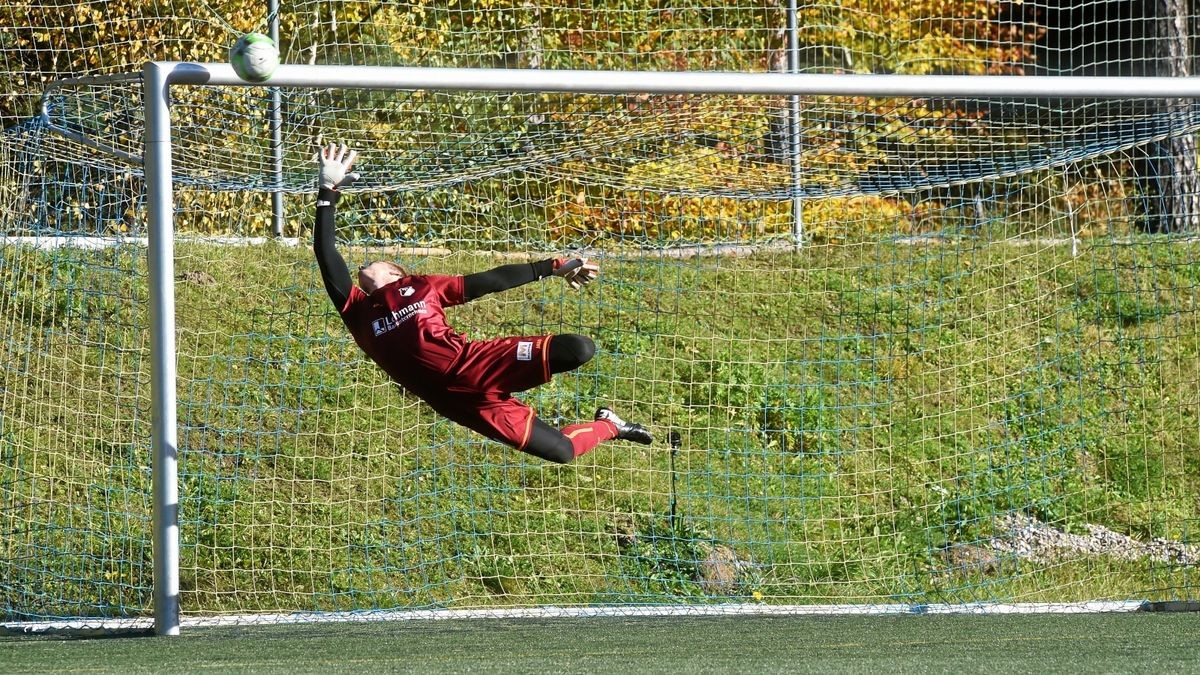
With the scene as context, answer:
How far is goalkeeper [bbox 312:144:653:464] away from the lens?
6066mm

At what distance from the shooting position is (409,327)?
20.0ft

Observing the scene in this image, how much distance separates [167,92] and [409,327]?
1.51m

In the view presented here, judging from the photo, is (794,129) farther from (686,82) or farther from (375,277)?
(375,277)

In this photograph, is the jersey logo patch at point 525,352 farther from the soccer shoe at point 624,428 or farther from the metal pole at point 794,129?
the metal pole at point 794,129

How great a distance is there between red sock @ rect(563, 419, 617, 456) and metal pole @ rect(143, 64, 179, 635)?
187cm

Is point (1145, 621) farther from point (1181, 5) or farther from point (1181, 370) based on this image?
point (1181, 5)

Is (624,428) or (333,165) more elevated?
(333,165)

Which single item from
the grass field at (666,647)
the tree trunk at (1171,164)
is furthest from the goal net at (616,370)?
the grass field at (666,647)

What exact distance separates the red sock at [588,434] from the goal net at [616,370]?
3.66ft

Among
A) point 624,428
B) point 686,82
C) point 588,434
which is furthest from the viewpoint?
point 624,428

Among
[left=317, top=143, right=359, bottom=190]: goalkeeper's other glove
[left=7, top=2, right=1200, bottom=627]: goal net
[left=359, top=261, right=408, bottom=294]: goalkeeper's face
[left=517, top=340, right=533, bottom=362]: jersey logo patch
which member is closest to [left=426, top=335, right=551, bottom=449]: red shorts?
[left=517, top=340, right=533, bottom=362]: jersey logo patch

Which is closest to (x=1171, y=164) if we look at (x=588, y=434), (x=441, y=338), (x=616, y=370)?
(x=616, y=370)

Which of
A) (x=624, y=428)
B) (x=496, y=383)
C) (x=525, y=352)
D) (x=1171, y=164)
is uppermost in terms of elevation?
(x=1171, y=164)

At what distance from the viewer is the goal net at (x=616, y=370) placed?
287 inches
